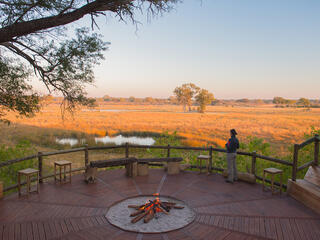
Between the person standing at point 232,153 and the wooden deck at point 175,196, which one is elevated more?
the person standing at point 232,153

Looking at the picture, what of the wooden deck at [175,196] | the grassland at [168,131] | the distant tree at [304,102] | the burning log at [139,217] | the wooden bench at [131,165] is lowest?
the grassland at [168,131]

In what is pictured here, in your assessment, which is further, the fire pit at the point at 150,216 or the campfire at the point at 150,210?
the campfire at the point at 150,210

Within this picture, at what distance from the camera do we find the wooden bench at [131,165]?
23.5 ft

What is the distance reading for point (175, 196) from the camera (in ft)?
20.1

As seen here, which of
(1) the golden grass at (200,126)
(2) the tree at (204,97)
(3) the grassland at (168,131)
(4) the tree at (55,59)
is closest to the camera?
(4) the tree at (55,59)

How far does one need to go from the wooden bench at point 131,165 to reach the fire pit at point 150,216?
1.92 m

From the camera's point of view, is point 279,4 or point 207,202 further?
point 279,4

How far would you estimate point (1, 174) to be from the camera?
921 cm

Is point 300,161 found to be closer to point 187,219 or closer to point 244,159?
point 244,159

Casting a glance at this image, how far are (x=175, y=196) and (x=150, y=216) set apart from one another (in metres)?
1.52

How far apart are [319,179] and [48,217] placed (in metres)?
6.85

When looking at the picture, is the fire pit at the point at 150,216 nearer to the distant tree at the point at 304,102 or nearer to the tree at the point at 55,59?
the tree at the point at 55,59

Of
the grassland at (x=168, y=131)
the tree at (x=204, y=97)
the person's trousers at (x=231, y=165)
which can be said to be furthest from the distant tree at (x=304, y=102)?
the person's trousers at (x=231, y=165)

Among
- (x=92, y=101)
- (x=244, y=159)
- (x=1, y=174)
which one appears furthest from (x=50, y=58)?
(x=244, y=159)
